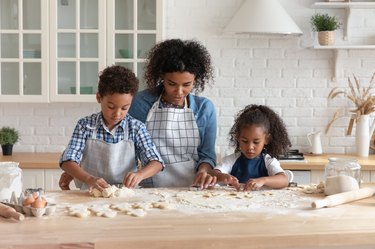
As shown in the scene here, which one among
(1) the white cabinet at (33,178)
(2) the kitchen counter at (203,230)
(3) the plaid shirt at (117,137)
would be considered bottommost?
(1) the white cabinet at (33,178)

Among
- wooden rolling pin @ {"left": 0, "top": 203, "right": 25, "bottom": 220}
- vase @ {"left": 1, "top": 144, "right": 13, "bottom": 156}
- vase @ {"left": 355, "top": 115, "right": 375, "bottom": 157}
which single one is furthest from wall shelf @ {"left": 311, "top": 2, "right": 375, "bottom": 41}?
wooden rolling pin @ {"left": 0, "top": 203, "right": 25, "bottom": 220}

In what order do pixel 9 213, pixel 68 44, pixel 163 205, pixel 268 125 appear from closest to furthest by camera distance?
pixel 9 213 → pixel 163 205 → pixel 268 125 → pixel 68 44

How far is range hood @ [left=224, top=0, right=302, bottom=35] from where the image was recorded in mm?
4250

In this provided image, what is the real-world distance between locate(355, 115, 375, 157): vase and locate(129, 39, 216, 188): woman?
1863 mm

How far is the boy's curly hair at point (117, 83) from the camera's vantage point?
266 centimetres

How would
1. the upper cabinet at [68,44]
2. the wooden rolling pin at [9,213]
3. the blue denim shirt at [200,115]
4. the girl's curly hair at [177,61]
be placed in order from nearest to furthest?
1. the wooden rolling pin at [9,213]
2. the girl's curly hair at [177,61]
3. the blue denim shirt at [200,115]
4. the upper cabinet at [68,44]

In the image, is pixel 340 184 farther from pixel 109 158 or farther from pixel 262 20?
pixel 262 20

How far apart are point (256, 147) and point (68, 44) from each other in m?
2.11

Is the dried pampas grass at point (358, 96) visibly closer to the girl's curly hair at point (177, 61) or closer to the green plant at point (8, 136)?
the girl's curly hair at point (177, 61)

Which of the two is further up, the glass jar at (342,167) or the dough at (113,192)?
the glass jar at (342,167)

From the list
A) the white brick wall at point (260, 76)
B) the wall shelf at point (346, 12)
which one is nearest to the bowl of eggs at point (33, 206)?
the white brick wall at point (260, 76)

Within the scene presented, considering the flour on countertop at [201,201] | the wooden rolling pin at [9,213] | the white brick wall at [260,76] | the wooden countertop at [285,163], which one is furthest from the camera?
the white brick wall at [260,76]

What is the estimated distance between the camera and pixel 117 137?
9.06 feet

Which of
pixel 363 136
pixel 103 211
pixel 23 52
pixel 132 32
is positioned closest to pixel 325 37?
pixel 363 136
